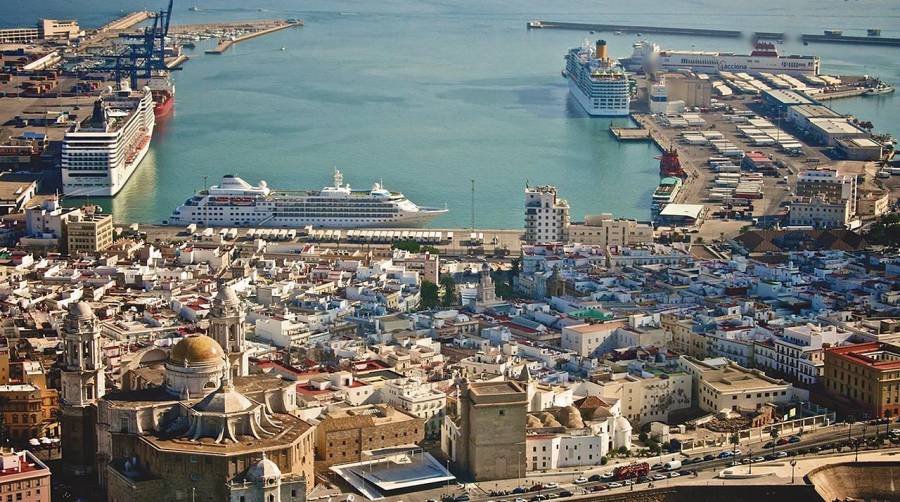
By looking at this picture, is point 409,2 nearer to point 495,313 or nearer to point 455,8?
point 455,8

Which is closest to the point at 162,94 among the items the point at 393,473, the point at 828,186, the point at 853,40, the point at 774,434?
the point at 828,186

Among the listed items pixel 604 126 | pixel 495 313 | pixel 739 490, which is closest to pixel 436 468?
pixel 739 490

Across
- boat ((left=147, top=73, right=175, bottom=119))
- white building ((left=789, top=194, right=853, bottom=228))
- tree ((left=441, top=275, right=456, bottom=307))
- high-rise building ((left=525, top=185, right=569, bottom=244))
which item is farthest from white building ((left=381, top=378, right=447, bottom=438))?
boat ((left=147, top=73, right=175, bottom=119))

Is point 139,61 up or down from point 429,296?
up

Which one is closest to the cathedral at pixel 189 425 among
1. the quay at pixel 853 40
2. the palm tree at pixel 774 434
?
the palm tree at pixel 774 434

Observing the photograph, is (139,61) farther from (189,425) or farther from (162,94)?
(189,425)
